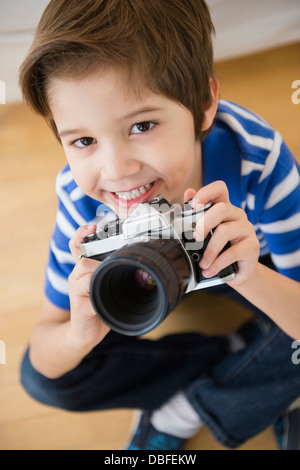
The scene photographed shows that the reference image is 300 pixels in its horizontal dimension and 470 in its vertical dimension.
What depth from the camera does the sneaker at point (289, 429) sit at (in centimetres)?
91

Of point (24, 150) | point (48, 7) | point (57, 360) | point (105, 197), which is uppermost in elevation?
point (48, 7)

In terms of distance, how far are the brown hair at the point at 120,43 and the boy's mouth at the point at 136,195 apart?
0.39 feet

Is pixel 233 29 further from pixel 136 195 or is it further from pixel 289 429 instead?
pixel 289 429

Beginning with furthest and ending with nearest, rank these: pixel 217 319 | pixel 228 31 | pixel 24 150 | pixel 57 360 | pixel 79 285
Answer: pixel 24 150
pixel 228 31
pixel 217 319
pixel 57 360
pixel 79 285

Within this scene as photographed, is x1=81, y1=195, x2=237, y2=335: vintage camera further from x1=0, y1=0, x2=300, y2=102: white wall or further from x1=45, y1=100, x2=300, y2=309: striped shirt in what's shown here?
x1=0, y1=0, x2=300, y2=102: white wall

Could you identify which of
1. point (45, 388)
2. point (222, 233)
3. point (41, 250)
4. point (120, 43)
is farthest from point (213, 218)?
point (41, 250)

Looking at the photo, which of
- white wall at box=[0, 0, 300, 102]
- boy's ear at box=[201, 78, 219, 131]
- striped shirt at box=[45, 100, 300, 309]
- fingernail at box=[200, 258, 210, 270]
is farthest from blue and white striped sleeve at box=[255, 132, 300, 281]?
white wall at box=[0, 0, 300, 102]

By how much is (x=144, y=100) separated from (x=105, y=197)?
16 cm

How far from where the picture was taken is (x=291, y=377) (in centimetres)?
89

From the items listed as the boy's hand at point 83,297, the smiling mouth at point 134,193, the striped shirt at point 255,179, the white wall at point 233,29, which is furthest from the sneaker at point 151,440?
the white wall at point 233,29

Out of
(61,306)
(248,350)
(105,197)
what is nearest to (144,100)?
(105,197)

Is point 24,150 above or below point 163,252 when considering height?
below

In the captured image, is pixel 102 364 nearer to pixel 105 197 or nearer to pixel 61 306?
pixel 61 306

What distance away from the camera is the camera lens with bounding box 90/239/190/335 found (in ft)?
1.61
